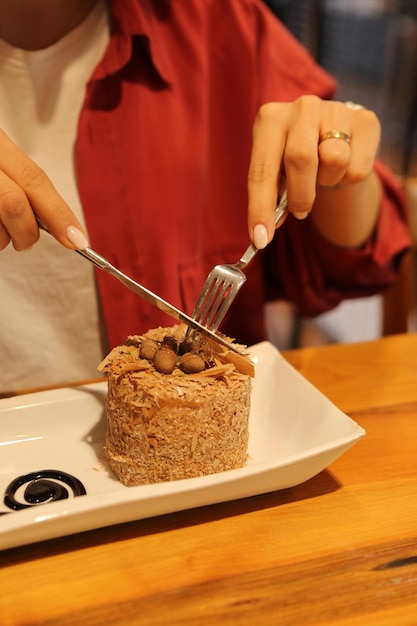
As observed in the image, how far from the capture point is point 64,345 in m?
1.16

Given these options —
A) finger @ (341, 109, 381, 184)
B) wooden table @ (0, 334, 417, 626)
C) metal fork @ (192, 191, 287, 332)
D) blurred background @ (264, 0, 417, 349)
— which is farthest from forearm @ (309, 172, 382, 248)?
blurred background @ (264, 0, 417, 349)

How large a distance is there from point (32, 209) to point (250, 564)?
0.49 m

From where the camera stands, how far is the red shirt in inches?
46.2

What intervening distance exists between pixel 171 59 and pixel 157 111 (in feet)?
0.44

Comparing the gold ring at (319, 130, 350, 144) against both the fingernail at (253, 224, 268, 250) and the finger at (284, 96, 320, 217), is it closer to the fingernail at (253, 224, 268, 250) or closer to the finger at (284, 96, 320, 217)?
the finger at (284, 96, 320, 217)

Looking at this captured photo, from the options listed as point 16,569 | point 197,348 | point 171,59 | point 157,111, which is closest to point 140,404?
point 197,348

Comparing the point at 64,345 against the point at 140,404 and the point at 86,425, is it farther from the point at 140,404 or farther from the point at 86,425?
the point at 140,404

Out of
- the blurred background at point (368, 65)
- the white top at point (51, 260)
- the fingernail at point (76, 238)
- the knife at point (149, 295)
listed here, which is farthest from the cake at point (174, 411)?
the blurred background at point (368, 65)

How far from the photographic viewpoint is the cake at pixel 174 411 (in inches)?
30.6

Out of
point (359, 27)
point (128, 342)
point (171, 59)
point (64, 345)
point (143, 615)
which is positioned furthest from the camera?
point (359, 27)

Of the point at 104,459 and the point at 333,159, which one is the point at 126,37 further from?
the point at 104,459

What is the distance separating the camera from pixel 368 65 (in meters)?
3.70

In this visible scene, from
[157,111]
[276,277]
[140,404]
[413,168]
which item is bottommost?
[413,168]

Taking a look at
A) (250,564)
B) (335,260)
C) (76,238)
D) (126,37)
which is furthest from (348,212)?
(250,564)
